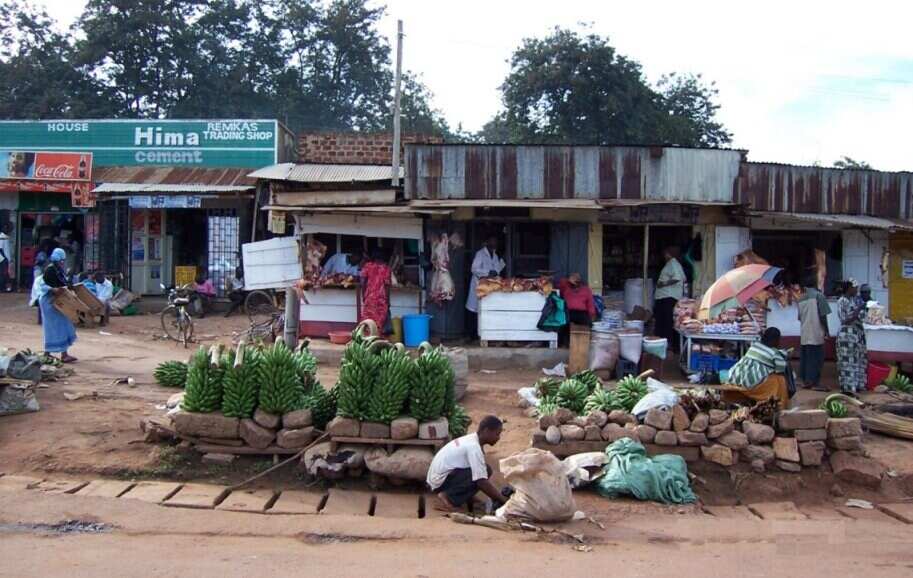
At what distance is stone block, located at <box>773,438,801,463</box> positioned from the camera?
8.64 metres

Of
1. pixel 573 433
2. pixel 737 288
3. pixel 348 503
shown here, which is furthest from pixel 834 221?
pixel 348 503

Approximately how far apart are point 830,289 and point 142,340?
13.0 metres

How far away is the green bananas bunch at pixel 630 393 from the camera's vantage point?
921 cm

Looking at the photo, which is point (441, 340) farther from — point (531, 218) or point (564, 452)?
point (564, 452)

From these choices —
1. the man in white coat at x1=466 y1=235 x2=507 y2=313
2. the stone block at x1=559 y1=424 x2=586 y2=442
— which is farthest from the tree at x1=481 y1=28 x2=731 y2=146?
the stone block at x1=559 y1=424 x2=586 y2=442

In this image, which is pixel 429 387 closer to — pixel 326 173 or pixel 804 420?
pixel 804 420

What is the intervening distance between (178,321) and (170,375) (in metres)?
5.02

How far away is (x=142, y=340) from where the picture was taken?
51.4 feet

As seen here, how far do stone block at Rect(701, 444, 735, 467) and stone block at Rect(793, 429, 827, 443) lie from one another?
2.70 ft

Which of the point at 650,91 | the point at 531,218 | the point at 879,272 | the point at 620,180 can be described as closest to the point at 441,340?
the point at 531,218

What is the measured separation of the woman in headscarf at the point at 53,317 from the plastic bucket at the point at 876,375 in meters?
12.1

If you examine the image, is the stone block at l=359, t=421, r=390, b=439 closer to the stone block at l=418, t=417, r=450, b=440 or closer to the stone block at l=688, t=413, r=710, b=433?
the stone block at l=418, t=417, r=450, b=440

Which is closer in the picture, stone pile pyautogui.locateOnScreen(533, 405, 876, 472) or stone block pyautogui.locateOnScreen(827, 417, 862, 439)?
stone pile pyautogui.locateOnScreen(533, 405, 876, 472)

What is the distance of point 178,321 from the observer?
15.7 m
